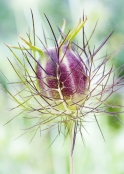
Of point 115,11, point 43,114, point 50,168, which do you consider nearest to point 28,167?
point 50,168

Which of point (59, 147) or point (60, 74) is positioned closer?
point (60, 74)

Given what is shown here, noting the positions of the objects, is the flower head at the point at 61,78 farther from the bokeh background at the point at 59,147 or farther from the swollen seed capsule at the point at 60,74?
the bokeh background at the point at 59,147

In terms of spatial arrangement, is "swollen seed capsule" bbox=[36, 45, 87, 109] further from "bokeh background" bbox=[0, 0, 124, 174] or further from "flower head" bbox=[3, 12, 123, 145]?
"bokeh background" bbox=[0, 0, 124, 174]

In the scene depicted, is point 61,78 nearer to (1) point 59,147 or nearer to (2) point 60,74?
(2) point 60,74

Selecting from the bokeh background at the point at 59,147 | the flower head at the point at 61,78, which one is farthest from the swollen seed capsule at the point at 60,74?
the bokeh background at the point at 59,147

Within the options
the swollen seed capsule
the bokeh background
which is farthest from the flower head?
the bokeh background

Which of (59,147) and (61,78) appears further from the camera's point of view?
(59,147)

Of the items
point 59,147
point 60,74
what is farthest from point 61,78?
point 59,147

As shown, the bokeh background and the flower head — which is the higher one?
the flower head
